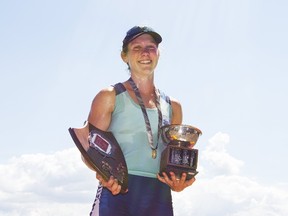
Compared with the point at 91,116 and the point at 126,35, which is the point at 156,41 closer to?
the point at 126,35

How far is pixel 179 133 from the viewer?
16.1 feet

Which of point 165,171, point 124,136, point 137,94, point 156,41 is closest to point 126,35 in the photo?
point 156,41

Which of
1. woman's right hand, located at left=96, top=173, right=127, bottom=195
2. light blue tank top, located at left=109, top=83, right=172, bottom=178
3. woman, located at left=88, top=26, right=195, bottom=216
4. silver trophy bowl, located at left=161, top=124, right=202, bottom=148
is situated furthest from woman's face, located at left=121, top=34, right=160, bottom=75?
woman's right hand, located at left=96, top=173, right=127, bottom=195

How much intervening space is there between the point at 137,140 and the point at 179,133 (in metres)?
0.39

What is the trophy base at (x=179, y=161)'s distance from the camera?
4.79 m

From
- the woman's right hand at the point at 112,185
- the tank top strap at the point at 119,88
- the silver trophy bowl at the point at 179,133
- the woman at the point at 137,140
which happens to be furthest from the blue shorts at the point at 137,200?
the tank top strap at the point at 119,88

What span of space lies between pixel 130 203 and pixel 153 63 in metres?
1.40

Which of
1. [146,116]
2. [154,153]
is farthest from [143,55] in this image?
[154,153]

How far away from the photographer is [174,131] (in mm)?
4891

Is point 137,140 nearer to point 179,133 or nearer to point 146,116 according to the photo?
point 146,116

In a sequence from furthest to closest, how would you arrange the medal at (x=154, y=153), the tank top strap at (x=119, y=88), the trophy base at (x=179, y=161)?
the tank top strap at (x=119, y=88), the medal at (x=154, y=153), the trophy base at (x=179, y=161)

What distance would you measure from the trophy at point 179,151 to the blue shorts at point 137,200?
19 centimetres

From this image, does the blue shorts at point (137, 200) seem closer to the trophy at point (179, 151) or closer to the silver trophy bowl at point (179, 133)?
the trophy at point (179, 151)

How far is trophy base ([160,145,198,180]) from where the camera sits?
4.79m
